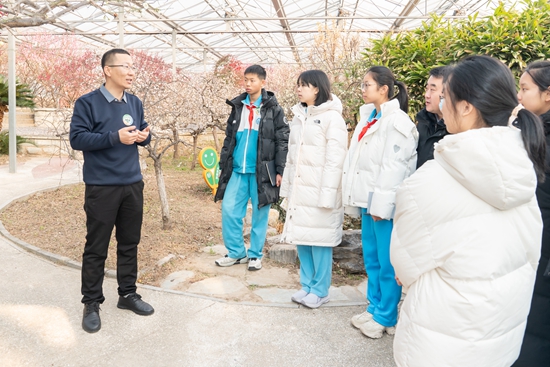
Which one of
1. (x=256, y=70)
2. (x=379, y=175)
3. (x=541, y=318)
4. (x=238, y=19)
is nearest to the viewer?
(x=541, y=318)

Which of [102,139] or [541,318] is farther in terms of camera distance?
[102,139]

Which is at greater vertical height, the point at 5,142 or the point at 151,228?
the point at 5,142

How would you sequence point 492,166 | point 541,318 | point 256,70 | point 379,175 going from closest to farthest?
1. point 492,166
2. point 541,318
3. point 379,175
4. point 256,70

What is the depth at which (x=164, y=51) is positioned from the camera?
1966 centimetres

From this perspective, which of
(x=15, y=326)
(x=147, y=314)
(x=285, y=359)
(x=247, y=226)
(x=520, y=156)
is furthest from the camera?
(x=247, y=226)

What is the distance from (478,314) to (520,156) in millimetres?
497

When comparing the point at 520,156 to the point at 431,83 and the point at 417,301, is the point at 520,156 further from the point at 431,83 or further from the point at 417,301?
the point at 431,83

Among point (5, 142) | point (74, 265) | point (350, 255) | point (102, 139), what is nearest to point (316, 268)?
point (350, 255)

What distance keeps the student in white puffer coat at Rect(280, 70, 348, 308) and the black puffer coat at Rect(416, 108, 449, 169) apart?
0.53m

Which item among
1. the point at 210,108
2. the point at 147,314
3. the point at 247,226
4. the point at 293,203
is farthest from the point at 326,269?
the point at 210,108

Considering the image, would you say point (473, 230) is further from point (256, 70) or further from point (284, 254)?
point (284, 254)

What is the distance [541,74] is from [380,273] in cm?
138

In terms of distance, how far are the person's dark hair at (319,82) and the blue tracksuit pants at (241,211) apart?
1.06 metres

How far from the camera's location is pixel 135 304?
9.98ft
